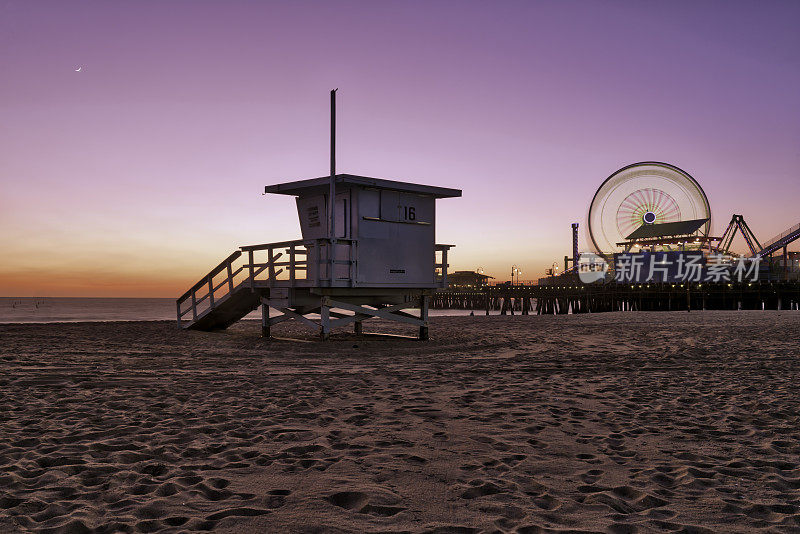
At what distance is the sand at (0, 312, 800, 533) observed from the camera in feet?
11.8

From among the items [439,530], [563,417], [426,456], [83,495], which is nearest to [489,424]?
[563,417]

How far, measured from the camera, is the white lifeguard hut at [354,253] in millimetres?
14164

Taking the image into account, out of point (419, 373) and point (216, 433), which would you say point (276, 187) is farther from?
point (216, 433)

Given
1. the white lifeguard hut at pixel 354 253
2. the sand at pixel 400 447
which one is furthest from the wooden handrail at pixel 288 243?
the sand at pixel 400 447

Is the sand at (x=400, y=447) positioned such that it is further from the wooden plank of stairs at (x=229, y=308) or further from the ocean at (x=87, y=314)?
the ocean at (x=87, y=314)

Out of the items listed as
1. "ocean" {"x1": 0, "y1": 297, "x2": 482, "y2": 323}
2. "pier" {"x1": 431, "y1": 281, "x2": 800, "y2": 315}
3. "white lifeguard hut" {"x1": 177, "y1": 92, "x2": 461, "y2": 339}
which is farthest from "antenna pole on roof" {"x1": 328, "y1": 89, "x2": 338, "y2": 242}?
"pier" {"x1": 431, "y1": 281, "x2": 800, "y2": 315}

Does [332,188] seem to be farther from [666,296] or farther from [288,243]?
[666,296]

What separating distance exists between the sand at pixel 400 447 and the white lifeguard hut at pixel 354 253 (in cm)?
412

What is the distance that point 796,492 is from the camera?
A: 3961 millimetres

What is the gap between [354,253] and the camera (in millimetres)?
14148

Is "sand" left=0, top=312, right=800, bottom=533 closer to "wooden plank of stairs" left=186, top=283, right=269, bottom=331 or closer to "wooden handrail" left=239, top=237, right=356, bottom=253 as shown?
"wooden handrail" left=239, top=237, right=356, bottom=253

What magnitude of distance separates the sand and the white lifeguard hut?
162 inches

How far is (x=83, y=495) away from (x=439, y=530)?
2482mm

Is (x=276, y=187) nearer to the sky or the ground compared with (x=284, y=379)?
nearer to the sky
